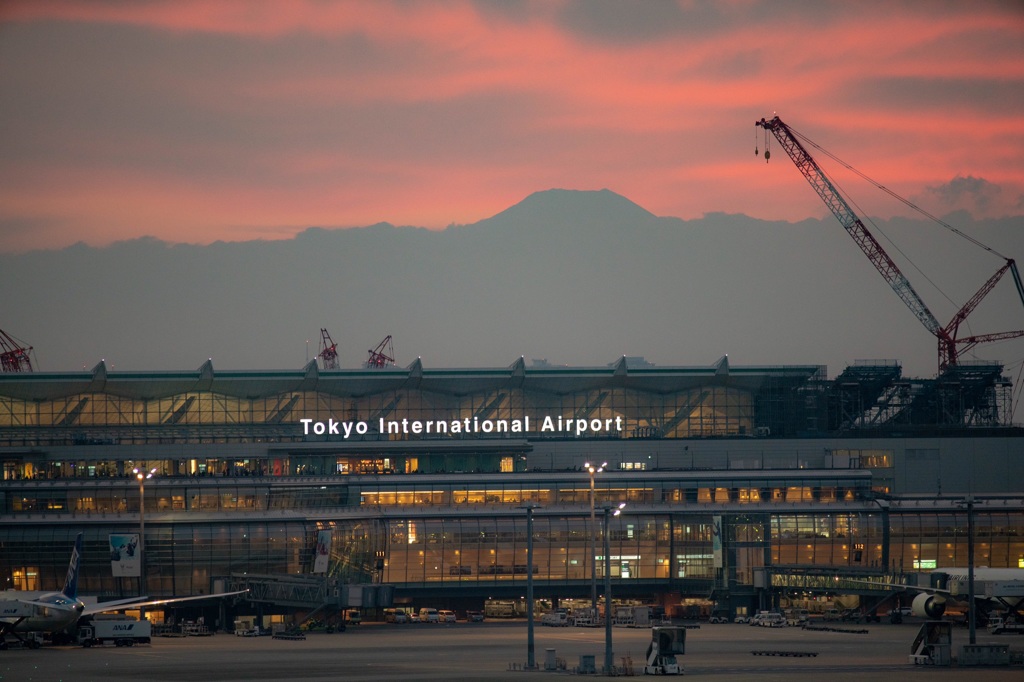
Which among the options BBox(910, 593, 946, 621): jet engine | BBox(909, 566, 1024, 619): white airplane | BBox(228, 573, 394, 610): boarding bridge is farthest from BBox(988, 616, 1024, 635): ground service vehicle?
BBox(228, 573, 394, 610): boarding bridge

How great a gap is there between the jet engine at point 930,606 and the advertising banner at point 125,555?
82.8m

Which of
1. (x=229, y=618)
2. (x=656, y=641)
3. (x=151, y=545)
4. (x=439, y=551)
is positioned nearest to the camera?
(x=656, y=641)

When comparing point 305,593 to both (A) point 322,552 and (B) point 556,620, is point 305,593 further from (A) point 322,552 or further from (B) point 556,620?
(B) point 556,620

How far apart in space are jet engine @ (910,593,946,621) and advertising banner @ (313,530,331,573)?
69.1m

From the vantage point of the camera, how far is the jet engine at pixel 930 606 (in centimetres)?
13012

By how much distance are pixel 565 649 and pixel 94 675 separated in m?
41.5

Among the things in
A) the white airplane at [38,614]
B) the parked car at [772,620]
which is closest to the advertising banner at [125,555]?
the white airplane at [38,614]

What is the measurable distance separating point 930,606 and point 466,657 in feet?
136

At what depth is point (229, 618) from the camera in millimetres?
170625

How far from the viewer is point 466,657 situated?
11894 centimetres

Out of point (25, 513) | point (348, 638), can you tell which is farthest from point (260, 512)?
point (348, 638)

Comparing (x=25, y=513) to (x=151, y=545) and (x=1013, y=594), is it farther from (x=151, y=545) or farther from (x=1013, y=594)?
(x=1013, y=594)

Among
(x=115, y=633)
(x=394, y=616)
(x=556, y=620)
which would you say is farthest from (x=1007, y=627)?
(x=115, y=633)

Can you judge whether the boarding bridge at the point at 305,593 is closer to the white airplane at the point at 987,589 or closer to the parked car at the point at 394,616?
the parked car at the point at 394,616
